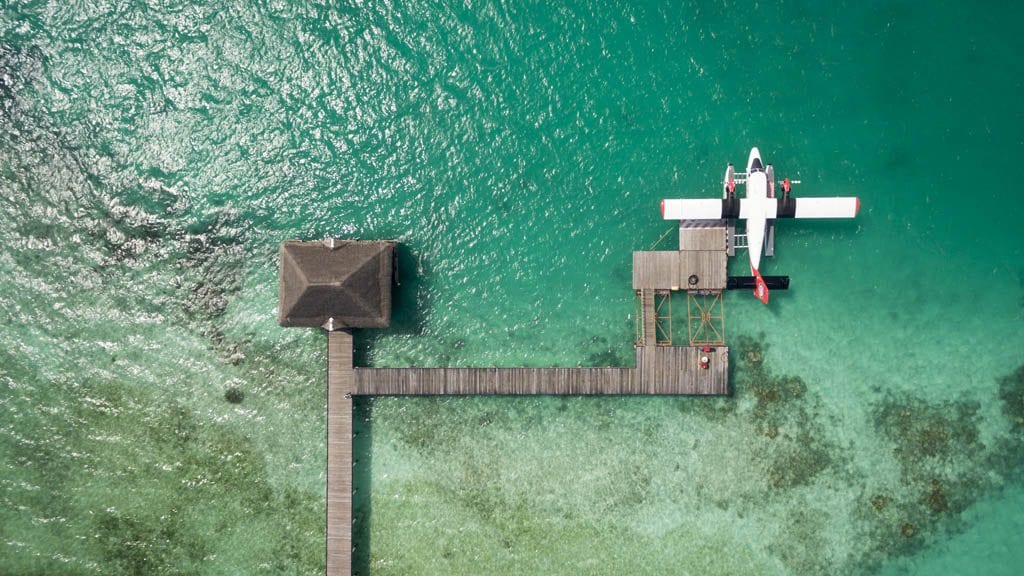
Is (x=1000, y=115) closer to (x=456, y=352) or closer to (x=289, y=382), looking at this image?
(x=456, y=352)

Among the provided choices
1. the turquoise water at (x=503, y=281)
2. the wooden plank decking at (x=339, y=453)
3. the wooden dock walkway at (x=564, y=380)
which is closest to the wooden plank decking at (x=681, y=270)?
the turquoise water at (x=503, y=281)

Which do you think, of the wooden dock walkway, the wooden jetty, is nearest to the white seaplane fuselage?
the wooden jetty

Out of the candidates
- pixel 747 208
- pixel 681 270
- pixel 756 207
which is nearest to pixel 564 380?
pixel 681 270

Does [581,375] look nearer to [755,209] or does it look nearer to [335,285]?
[755,209]

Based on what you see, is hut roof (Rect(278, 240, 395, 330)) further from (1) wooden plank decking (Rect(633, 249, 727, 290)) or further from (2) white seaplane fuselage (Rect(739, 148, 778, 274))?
(2) white seaplane fuselage (Rect(739, 148, 778, 274))

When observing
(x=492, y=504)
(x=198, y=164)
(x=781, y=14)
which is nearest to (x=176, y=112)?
(x=198, y=164)

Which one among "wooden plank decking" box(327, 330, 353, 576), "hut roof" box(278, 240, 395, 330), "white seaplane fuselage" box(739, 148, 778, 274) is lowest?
"wooden plank decking" box(327, 330, 353, 576)
